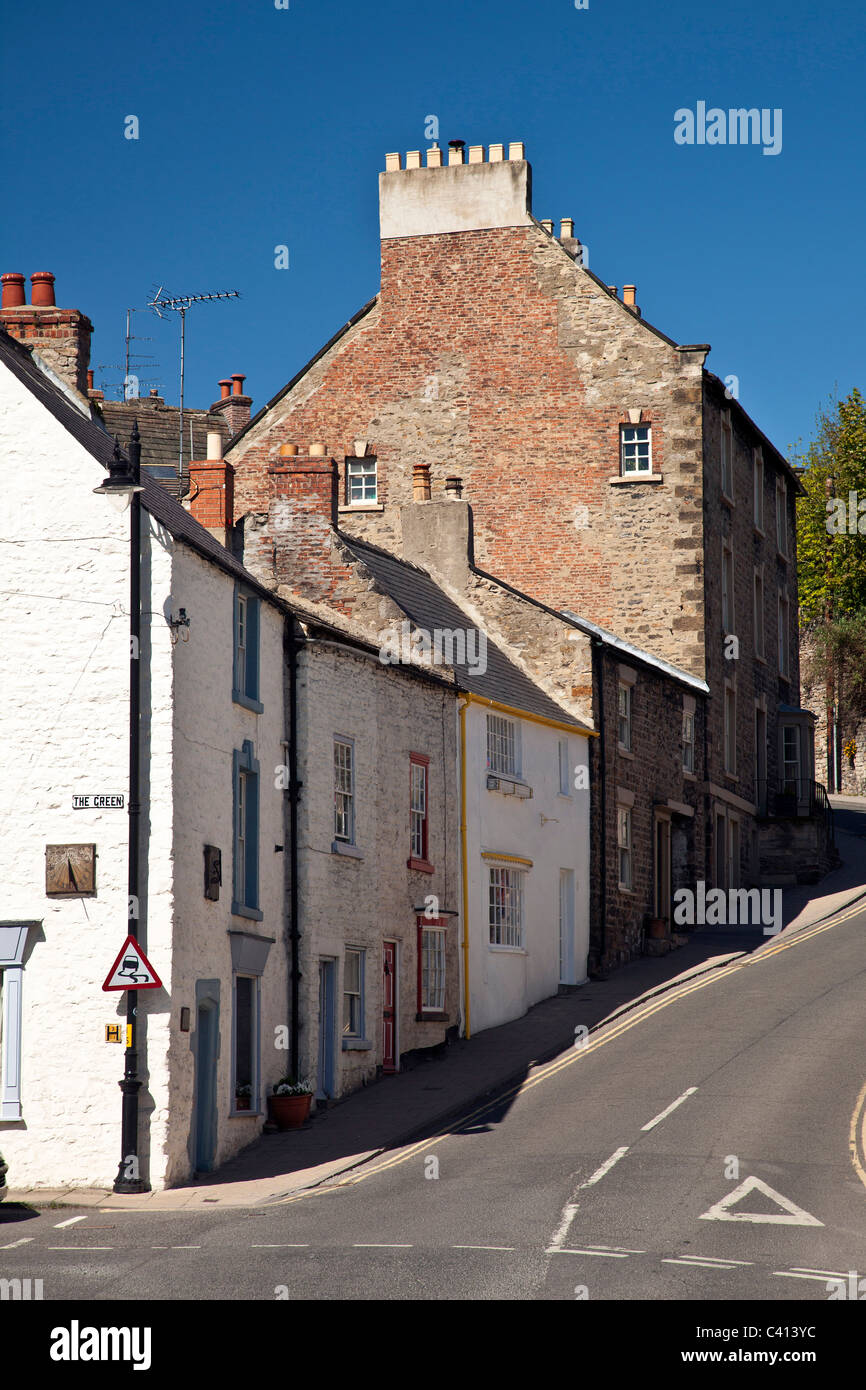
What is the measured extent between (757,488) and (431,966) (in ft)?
80.9

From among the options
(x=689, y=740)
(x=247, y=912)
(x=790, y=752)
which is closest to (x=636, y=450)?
(x=689, y=740)

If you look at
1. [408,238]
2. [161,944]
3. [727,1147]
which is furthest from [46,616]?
[408,238]

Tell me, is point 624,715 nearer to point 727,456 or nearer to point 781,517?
point 727,456

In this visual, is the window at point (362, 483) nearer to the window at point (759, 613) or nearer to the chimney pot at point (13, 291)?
the window at point (759, 613)

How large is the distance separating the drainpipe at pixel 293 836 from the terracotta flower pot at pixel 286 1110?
0.90m

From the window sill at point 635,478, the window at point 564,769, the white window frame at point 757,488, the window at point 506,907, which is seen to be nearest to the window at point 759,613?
the white window frame at point 757,488

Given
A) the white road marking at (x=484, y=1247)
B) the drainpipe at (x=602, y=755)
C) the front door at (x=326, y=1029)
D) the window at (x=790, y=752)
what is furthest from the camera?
the window at (x=790, y=752)

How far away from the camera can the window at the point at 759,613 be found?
47875 mm

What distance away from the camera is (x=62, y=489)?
2120 centimetres

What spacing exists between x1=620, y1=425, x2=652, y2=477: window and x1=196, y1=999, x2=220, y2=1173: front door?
2351 centimetres

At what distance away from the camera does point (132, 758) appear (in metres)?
20.1

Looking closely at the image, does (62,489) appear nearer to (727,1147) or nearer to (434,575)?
(727,1147)

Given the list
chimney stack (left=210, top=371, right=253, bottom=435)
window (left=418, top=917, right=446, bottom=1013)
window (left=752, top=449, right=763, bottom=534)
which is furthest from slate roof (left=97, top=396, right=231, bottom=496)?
window (left=418, top=917, right=446, bottom=1013)
